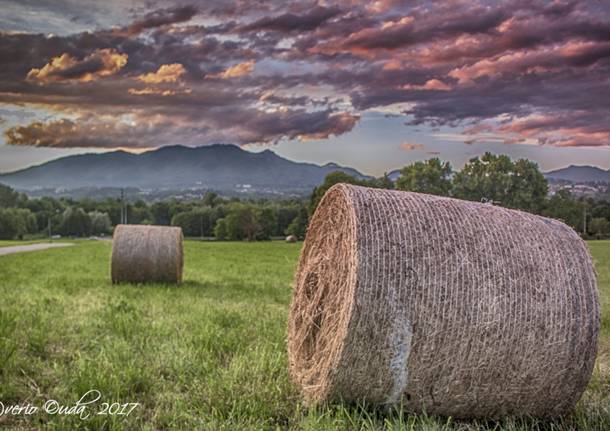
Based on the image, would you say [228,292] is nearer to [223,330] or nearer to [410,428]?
[223,330]

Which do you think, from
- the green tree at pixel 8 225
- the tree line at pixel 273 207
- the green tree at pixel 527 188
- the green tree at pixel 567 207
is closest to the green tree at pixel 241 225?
the tree line at pixel 273 207

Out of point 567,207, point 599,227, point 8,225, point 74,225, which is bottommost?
point 74,225

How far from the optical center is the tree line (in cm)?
4741

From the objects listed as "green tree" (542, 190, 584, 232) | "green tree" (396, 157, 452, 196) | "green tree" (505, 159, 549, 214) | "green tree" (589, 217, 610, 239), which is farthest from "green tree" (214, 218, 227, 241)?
"green tree" (589, 217, 610, 239)

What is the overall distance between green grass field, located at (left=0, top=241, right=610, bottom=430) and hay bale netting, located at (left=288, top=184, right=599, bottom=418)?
236 millimetres

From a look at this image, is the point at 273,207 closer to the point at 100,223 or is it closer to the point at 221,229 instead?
the point at 221,229

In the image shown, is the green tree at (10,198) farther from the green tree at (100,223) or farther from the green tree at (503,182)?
the green tree at (503,182)

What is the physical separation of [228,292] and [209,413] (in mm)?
9307

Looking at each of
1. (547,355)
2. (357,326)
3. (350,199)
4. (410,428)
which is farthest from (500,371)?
(350,199)

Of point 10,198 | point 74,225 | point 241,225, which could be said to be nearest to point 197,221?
point 241,225

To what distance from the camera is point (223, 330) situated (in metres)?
8.91

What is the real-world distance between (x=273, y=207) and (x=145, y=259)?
48.2 metres

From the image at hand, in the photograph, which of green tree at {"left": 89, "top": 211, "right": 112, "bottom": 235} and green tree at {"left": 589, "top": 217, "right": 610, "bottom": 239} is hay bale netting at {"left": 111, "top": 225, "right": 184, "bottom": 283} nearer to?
green tree at {"left": 589, "top": 217, "right": 610, "bottom": 239}

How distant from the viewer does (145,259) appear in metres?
16.4
